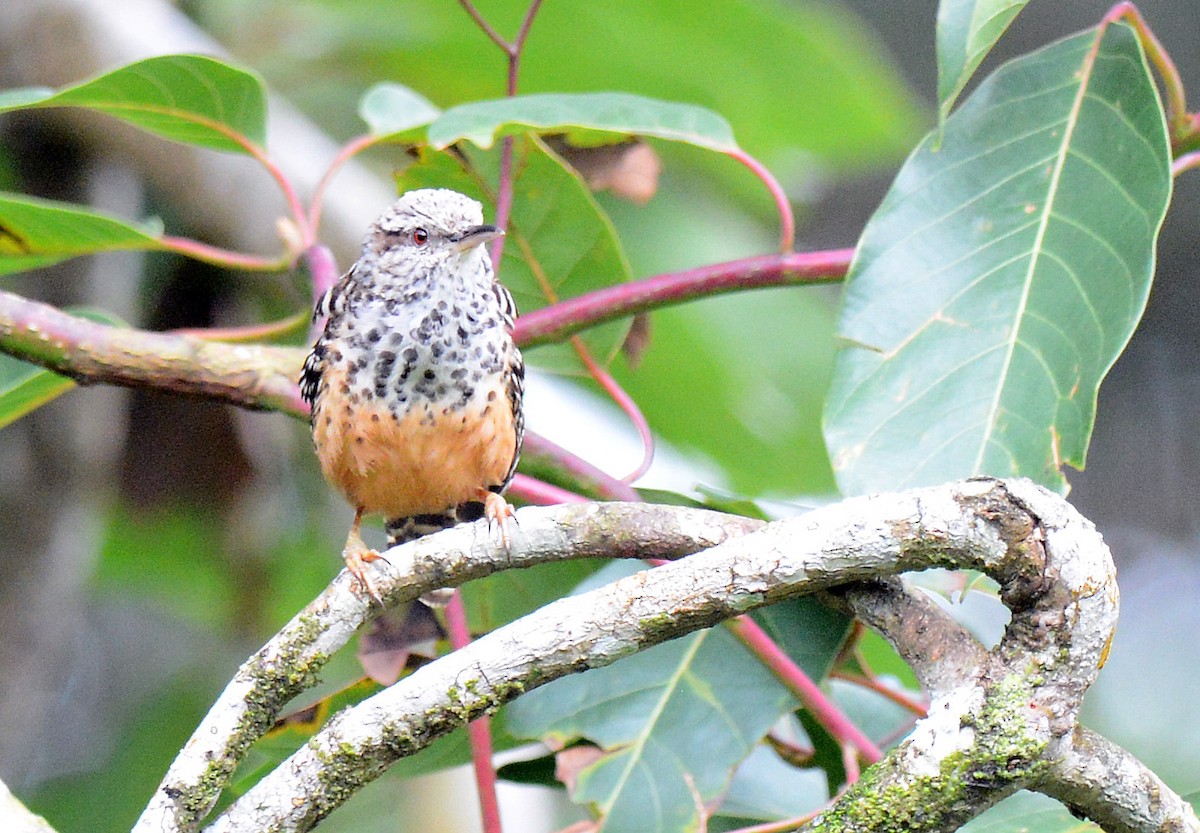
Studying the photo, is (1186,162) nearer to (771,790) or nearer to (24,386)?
(771,790)

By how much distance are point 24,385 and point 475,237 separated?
0.97 metres

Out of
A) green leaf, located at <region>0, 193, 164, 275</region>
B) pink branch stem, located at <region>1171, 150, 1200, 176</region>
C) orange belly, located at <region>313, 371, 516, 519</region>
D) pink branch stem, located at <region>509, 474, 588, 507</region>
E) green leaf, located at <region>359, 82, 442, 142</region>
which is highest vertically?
green leaf, located at <region>359, 82, 442, 142</region>

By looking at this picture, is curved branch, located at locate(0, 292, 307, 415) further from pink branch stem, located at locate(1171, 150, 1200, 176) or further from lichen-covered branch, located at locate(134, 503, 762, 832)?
pink branch stem, located at locate(1171, 150, 1200, 176)

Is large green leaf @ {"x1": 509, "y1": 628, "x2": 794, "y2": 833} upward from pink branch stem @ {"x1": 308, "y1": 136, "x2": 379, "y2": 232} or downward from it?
downward

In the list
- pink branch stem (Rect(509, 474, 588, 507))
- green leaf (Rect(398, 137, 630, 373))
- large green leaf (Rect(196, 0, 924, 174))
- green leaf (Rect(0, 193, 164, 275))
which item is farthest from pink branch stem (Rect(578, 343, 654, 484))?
large green leaf (Rect(196, 0, 924, 174))

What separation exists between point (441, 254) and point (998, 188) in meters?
1.14

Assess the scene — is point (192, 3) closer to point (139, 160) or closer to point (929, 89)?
point (139, 160)

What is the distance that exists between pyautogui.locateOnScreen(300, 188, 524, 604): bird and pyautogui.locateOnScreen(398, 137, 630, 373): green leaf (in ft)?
0.38

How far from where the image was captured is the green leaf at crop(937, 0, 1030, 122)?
2191mm

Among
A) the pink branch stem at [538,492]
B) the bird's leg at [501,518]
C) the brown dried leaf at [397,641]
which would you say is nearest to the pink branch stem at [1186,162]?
the pink branch stem at [538,492]

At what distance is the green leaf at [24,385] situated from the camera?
8.89 ft

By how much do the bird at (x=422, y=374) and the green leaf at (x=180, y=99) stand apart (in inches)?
16.2

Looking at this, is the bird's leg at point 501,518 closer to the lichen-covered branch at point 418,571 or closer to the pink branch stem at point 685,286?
the lichen-covered branch at point 418,571

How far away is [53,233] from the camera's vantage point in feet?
9.37
